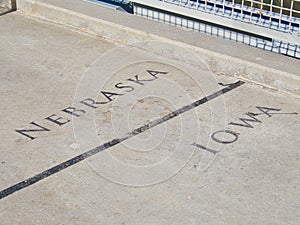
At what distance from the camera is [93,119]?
5.42m

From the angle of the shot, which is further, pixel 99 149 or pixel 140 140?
pixel 140 140

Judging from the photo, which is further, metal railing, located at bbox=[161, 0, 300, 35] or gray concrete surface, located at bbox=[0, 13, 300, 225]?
metal railing, located at bbox=[161, 0, 300, 35]

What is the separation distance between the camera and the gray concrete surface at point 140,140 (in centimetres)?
441

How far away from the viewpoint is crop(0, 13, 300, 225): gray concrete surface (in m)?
4.41

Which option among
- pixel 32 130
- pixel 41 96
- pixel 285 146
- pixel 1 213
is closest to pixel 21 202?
pixel 1 213

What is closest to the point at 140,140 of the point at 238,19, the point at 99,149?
the point at 99,149

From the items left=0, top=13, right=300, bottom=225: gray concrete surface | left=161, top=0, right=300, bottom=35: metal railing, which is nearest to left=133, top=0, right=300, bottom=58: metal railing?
left=161, top=0, right=300, bottom=35: metal railing

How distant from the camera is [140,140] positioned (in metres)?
5.13

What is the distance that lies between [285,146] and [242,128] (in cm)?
38

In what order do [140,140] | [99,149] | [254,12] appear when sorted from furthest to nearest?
1. [254,12]
2. [140,140]
3. [99,149]

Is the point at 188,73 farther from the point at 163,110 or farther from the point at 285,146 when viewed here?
the point at 285,146

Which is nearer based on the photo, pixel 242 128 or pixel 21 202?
pixel 21 202

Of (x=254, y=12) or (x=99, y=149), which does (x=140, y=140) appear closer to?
(x=99, y=149)

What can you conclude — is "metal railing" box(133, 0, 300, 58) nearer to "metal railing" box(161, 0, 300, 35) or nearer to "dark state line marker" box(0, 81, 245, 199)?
"metal railing" box(161, 0, 300, 35)
